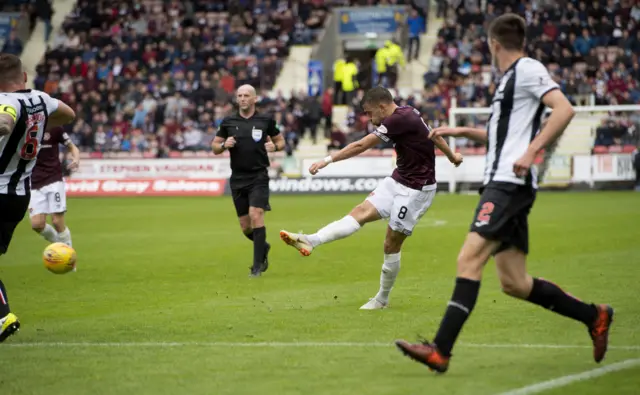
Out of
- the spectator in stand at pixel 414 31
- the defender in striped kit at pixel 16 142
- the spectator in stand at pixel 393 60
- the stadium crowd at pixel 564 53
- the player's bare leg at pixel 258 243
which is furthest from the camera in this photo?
the spectator in stand at pixel 414 31

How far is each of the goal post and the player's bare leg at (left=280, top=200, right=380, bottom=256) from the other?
70.2 feet

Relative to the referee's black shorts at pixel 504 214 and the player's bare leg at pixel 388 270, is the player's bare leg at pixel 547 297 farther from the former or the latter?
the player's bare leg at pixel 388 270

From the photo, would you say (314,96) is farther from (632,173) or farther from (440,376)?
(440,376)

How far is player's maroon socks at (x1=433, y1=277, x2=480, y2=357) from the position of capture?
7078 mm

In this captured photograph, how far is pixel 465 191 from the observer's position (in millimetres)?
32719

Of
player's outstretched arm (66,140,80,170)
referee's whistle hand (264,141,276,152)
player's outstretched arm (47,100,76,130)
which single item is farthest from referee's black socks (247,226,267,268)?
player's outstretched arm (47,100,76,130)

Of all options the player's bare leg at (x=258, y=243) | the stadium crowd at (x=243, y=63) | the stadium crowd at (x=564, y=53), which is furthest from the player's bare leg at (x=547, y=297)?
the stadium crowd at (x=564, y=53)

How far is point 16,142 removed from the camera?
8.98m

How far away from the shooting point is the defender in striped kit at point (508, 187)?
7070 mm

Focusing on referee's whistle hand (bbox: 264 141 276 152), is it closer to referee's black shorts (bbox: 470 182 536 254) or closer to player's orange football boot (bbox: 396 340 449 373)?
referee's black shorts (bbox: 470 182 536 254)

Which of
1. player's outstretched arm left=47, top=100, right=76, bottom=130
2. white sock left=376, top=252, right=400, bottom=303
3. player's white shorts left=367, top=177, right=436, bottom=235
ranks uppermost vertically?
player's outstretched arm left=47, top=100, right=76, bottom=130

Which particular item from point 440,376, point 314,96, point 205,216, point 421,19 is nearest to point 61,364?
point 440,376

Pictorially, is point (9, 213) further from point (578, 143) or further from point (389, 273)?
point (578, 143)

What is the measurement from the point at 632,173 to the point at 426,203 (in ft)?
72.7
